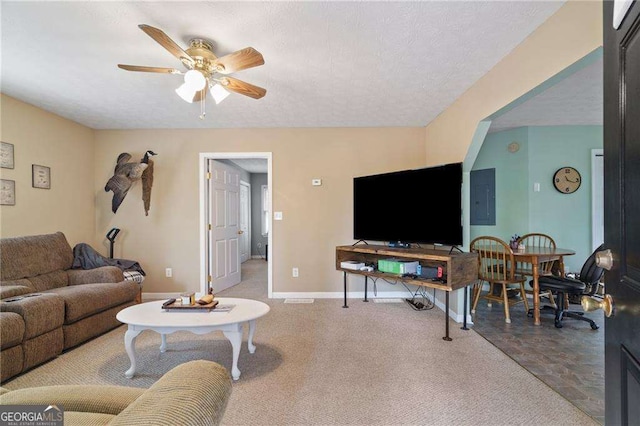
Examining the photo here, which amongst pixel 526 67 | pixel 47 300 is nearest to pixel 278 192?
pixel 47 300

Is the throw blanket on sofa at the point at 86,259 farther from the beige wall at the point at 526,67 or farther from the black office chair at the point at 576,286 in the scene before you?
the black office chair at the point at 576,286

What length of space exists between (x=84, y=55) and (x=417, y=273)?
352 centimetres

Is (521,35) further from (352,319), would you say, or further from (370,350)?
(352,319)

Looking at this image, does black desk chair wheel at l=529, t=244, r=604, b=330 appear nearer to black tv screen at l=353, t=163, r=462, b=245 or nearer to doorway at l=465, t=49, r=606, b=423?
doorway at l=465, t=49, r=606, b=423

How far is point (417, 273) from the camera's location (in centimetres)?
294

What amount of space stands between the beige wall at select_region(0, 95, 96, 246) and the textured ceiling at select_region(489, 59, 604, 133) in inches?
210

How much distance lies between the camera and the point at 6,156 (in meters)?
2.75

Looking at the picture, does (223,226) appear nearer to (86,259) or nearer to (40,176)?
(86,259)

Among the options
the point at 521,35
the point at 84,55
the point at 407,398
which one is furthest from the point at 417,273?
the point at 84,55

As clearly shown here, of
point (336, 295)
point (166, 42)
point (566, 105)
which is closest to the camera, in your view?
point (166, 42)

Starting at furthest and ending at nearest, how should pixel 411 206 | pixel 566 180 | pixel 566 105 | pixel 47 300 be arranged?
pixel 566 180 → pixel 566 105 → pixel 411 206 → pixel 47 300

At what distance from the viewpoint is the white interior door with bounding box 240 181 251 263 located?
691 centimetres

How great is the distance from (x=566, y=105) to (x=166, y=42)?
416 cm

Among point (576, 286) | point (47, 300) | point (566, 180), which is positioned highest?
point (566, 180)
